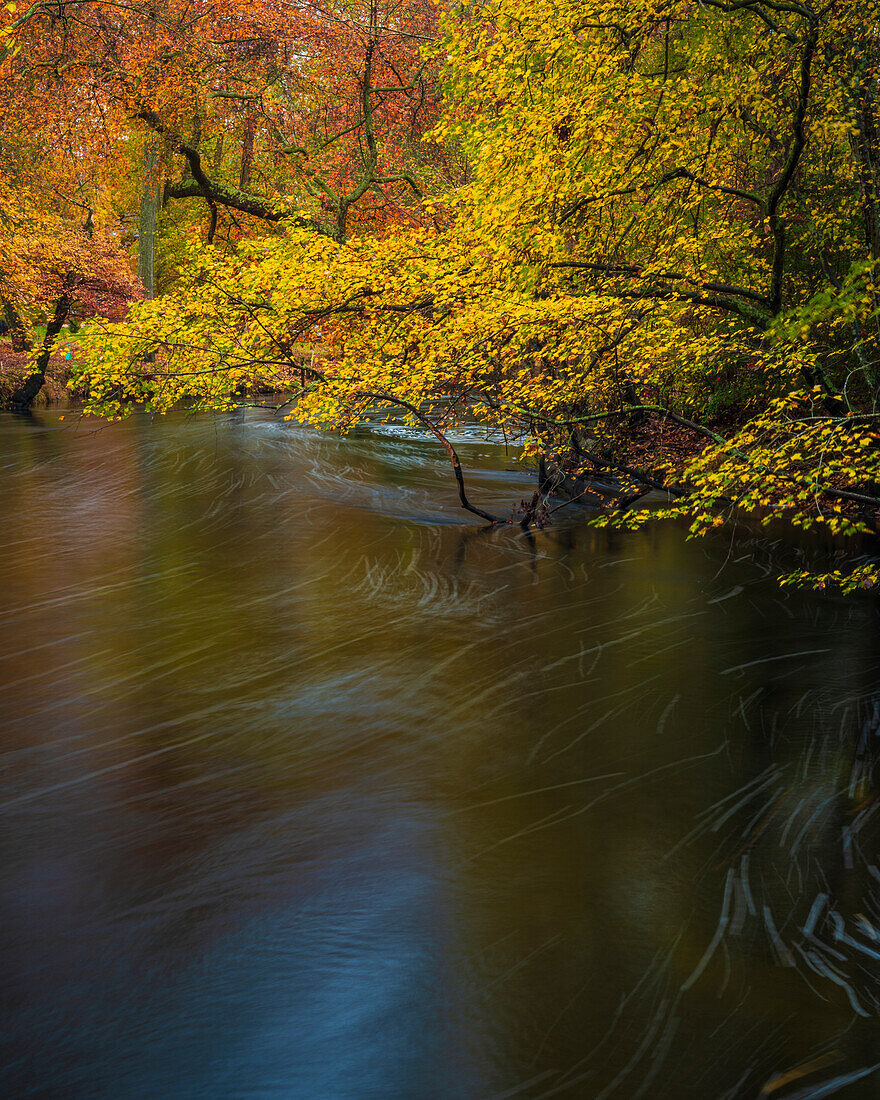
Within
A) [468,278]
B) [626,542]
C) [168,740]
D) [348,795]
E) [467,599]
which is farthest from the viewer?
[626,542]

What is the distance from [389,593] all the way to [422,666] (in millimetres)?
3047

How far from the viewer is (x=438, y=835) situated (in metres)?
6.71

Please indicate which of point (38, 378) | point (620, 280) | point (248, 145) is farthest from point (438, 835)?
point (38, 378)

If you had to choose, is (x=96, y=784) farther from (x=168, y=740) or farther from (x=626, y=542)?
(x=626, y=542)

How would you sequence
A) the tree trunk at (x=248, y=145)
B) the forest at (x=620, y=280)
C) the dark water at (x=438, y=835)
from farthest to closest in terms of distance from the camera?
the tree trunk at (x=248, y=145), the forest at (x=620, y=280), the dark water at (x=438, y=835)

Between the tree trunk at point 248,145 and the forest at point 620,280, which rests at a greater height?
the tree trunk at point 248,145

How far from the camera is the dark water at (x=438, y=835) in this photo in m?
4.63

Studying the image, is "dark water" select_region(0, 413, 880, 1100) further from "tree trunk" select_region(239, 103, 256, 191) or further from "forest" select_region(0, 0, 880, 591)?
"tree trunk" select_region(239, 103, 256, 191)

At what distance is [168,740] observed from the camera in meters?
8.29

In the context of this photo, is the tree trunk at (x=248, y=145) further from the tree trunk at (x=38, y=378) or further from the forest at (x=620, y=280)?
the forest at (x=620, y=280)

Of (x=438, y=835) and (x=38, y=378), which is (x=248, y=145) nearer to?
(x=38, y=378)

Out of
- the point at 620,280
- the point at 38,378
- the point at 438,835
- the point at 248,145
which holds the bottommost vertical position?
the point at 438,835

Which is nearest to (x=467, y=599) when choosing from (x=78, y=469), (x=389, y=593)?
(x=389, y=593)

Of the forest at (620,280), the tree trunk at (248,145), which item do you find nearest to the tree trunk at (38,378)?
the tree trunk at (248,145)
